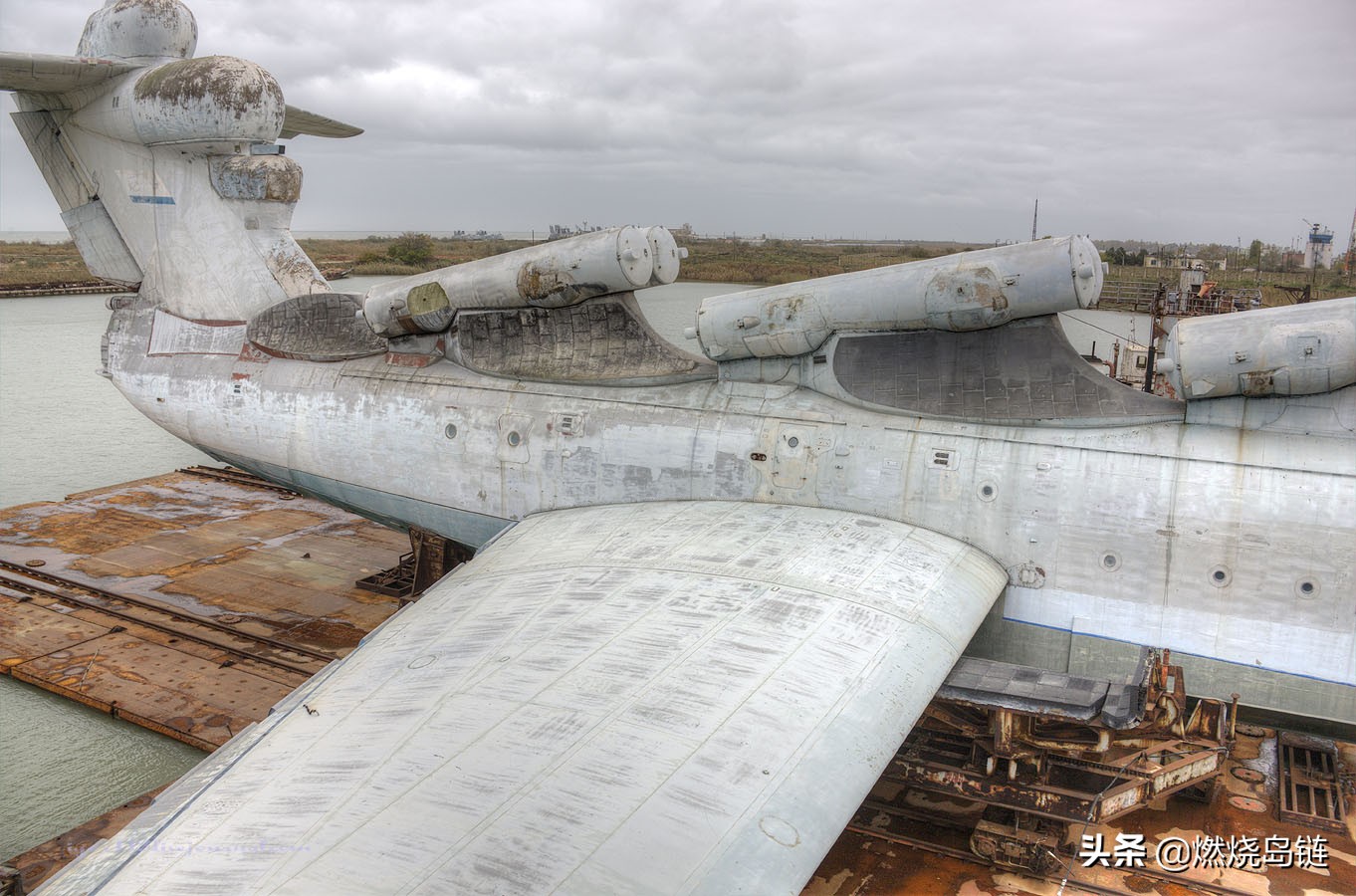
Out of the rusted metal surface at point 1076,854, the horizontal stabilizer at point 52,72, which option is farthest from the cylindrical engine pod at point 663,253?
the horizontal stabilizer at point 52,72

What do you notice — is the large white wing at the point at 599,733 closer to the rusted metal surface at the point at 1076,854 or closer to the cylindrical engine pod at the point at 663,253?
the rusted metal surface at the point at 1076,854

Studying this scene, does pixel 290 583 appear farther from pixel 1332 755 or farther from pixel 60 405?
pixel 60 405

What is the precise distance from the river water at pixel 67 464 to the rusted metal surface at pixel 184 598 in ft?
0.92

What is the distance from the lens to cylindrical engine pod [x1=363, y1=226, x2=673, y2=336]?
30.9 ft

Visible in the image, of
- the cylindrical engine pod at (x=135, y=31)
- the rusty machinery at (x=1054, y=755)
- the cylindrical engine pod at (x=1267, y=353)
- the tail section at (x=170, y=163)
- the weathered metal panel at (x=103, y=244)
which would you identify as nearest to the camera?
the rusty machinery at (x=1054, y=755)

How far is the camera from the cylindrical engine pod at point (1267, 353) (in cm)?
698

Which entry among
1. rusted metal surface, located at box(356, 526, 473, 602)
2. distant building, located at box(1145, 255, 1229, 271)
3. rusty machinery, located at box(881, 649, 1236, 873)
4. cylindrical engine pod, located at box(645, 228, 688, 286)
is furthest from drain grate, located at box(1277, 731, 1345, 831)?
distant building, located at box(1145, 255, 1229, 271)

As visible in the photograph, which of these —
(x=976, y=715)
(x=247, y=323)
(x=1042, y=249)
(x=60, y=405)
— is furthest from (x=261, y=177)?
(x=60, y=405)

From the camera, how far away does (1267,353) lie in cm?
712

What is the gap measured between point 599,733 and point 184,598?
9.86 meters

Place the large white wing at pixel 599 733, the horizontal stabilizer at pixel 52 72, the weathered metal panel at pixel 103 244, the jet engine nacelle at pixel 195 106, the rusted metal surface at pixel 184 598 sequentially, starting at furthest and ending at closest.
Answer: the weathered metal panel at pixel 103 244, the jet engine nacelle at pixel 195 106, the horizontal stabilizer at pixel 52 72, the rusted metal surface at pixel 184 598, the large white wing at pixel 599 733

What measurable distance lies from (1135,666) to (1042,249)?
11.1 ft

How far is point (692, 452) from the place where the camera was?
364 inches

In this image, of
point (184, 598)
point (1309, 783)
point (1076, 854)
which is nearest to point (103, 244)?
point (184, 598)
